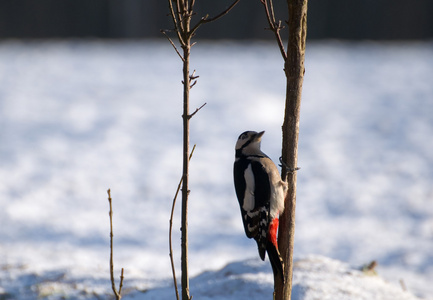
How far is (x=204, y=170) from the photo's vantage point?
6.86m

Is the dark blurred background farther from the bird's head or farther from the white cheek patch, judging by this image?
the white cheek patch

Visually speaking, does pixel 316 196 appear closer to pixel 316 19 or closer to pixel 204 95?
pixel 204 95

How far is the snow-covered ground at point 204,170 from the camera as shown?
347 cm

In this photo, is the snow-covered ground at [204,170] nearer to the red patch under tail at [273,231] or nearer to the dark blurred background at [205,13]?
the red patch under tail at [273,231]

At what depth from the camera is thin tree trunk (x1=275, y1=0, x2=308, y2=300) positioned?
2064 millimetres

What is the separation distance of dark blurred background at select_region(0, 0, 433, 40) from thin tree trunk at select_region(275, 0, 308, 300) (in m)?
13.1

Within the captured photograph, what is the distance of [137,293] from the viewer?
3061mm

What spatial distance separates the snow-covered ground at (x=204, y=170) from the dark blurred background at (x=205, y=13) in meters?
2.60

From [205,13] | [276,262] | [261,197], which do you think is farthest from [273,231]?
[205,13]

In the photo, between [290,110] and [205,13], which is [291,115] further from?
[205,13]

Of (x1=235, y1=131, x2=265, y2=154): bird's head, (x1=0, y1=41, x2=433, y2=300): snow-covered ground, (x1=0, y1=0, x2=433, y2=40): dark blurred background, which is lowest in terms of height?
(x1=0, y1=41, x2=433, y2=300): snow-covered ground

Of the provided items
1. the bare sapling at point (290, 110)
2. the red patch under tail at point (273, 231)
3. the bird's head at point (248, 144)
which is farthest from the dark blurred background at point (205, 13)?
the bare sapling at point (290, 110)

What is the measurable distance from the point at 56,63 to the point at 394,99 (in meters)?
7.48

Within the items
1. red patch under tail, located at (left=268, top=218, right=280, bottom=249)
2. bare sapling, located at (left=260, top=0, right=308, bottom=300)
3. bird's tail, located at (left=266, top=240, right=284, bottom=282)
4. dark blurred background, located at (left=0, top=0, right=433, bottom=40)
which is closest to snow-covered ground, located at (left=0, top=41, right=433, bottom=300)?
red patch under tail, located at (left=268, top=218, right=280, bottom=249)
